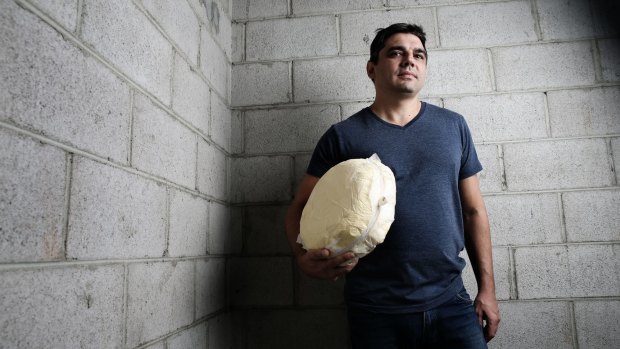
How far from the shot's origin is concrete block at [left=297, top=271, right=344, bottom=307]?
1583mm

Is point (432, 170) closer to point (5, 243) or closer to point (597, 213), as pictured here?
point (597, 213)

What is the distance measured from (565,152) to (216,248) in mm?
1516

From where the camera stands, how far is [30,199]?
646 mm

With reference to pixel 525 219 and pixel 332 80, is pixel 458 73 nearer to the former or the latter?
pixel 332 80

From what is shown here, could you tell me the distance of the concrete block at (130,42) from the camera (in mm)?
824

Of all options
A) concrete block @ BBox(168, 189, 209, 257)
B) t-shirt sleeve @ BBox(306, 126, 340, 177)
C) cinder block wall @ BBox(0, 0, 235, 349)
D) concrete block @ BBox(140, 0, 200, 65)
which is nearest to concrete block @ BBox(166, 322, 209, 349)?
cinder block wall @ BBox(0, 0, 235, 349)

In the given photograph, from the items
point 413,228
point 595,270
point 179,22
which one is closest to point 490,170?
point 595,270

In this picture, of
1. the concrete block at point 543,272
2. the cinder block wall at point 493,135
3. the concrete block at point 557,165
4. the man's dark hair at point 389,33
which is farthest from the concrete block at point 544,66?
the concrete block at point 543,272

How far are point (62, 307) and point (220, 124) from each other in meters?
1.03

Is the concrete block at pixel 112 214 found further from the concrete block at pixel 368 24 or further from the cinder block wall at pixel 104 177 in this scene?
the concrete block at pixel 368 24

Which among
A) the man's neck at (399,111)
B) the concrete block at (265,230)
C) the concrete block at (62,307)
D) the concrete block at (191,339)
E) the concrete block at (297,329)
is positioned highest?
the man's neck at (399,111)

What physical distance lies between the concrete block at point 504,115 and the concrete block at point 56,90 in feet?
4.37

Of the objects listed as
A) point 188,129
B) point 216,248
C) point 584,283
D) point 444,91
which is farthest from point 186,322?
point 584,283

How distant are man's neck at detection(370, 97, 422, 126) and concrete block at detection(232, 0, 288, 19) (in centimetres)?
80
